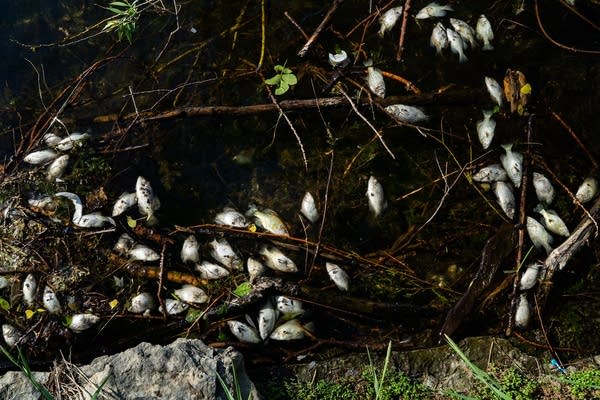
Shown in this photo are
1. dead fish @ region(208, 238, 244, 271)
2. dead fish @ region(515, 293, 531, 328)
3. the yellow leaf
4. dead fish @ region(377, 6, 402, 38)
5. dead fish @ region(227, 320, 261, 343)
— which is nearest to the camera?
dead fish @ region(515, 293, 531, 328)

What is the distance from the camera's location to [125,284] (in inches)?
151

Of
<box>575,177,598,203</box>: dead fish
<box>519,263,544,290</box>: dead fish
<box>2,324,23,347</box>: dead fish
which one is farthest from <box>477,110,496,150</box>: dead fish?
<box>2,324,23,347</box>: dead fish

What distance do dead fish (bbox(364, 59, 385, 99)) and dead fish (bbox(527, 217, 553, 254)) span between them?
4.01ft

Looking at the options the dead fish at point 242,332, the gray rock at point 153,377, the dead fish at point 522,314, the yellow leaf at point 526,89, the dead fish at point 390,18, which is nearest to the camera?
the gray rock at point 153,377

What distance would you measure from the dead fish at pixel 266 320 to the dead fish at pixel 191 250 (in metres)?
0.56

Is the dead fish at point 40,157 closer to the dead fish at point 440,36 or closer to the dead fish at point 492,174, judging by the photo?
the dead fish at point 440,36

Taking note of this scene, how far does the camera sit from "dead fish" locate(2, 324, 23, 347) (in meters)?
3.62

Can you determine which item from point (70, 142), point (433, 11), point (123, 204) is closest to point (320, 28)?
point (433, 11)

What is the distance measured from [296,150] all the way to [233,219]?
65 centimetres

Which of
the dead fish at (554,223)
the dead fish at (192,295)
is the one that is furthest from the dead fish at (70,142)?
the dead fish at (554,223)

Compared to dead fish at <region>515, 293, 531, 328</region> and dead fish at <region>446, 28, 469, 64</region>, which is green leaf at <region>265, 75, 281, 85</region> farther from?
dead fish at <region>515, 293, 531, 328</region>

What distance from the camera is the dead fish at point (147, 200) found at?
12.7ft

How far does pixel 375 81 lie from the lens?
392 cm

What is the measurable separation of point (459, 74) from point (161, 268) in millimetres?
2336
